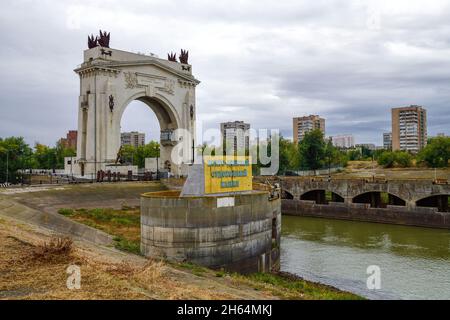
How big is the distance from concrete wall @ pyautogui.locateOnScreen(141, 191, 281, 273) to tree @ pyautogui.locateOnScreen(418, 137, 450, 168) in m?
76.8

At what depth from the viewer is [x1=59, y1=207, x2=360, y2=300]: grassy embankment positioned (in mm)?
15336

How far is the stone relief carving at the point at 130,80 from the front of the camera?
52.0m

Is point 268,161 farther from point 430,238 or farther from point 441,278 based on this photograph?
point 441,278

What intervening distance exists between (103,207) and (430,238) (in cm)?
2735

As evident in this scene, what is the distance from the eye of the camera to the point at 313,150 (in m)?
78.4

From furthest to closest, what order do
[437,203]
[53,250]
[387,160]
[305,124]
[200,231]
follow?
[305,124]
[387,160]
[437,203]
[200,231]
[53,250]

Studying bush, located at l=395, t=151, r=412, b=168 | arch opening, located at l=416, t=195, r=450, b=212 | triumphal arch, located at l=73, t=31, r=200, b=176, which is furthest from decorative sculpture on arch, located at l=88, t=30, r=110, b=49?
bush, located at l=395, t=151, r=412, b=168

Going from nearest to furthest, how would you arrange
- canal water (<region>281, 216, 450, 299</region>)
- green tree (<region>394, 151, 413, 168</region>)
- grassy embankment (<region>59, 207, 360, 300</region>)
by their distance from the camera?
grassy embankment (<region>59, 207, 360, 300</region>) → canal water (<region>281, 216, 450, 299</region>) → green tree (<region>394, 151, 413, 168</region>)

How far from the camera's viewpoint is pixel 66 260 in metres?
13.9

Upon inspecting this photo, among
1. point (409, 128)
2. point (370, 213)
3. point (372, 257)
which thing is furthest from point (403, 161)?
point (409, 128)

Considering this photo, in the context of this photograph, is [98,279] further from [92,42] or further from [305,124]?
[305,124]

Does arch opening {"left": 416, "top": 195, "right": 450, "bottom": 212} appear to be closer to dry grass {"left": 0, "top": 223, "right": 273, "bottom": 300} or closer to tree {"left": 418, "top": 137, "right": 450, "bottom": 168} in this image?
dry grass {"left": 0, "top": 223, "right": 273, "bottom": 300}

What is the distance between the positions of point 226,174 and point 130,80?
35186mm
